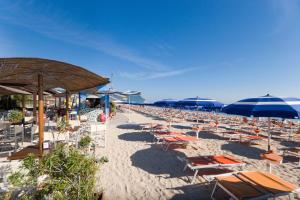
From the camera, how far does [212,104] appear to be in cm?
1245

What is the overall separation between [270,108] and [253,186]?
216 cm

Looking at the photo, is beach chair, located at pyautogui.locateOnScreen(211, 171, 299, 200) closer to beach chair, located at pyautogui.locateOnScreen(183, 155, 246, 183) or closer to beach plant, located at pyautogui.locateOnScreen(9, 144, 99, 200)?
beach chair, located at pyautogui.locateOnScreen(183, 155, 246, 183)

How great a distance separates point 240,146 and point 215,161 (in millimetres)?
4639

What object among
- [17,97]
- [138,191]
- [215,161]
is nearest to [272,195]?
[215,161]

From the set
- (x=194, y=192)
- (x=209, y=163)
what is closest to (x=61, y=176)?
(x=194, y=192)

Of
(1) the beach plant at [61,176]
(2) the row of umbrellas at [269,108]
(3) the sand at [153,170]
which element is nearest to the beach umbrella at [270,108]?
(2) the row of umbrellas at [269,108]

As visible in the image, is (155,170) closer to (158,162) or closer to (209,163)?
(158,162)

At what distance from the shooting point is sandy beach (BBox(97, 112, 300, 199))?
14.1 feet

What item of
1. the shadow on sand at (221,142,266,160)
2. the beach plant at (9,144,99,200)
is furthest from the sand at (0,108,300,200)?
the beach plant at (9,144,99,200)

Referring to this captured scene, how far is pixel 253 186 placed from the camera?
151 inches

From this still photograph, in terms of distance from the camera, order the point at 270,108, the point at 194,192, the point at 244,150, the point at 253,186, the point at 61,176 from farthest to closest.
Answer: the point at 244,150, the point at 270,108, the point at 194,192, the point at 253,186, the point at 61,176

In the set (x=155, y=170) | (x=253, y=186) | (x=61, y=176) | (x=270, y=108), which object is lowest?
(x=155, y=170)

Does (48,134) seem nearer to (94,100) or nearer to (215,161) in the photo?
(215,161)

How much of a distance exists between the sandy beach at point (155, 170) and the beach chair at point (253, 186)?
587mm
